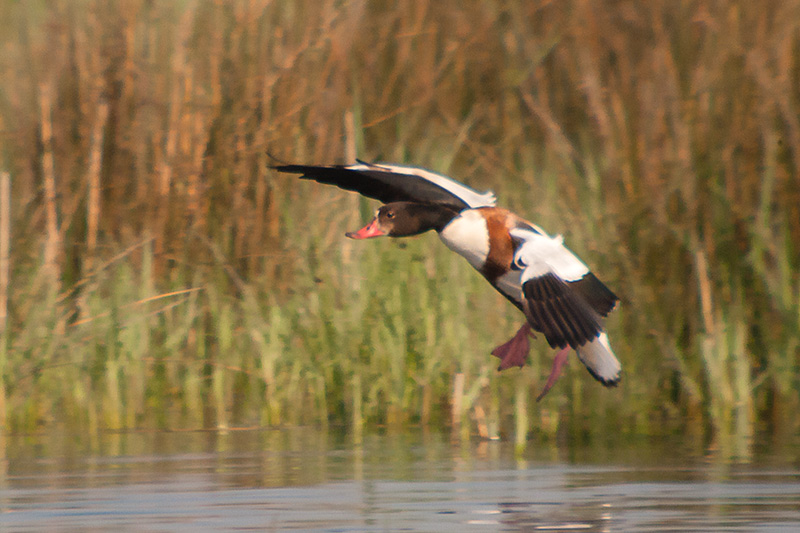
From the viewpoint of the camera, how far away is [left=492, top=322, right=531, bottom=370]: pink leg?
5856 mm

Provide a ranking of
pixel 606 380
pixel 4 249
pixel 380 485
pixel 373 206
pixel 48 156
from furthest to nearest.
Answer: pixel 48 156
pixel 373 206
pixel 4 249
pixel 606 380
pixel 380 485

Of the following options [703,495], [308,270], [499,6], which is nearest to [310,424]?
[308,270]

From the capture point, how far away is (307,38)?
314 inches

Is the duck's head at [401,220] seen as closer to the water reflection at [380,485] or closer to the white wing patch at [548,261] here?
the white wing patch at [548,261]

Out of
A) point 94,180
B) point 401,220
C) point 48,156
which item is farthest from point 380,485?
point 48,156

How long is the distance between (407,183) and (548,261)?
3.44ft

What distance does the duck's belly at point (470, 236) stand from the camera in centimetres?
593

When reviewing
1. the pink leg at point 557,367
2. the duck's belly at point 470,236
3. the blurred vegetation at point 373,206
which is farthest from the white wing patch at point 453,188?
the pink leg at point 557,367

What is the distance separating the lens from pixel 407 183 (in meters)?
6.27

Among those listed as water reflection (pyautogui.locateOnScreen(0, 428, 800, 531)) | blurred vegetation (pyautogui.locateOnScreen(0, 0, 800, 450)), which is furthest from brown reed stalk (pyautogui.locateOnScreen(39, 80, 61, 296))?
water reflection (pyautogui.locateOnScreen(0, 428, 800, 531))

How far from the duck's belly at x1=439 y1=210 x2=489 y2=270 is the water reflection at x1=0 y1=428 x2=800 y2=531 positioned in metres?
0.78

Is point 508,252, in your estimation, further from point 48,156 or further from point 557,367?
point 48,156

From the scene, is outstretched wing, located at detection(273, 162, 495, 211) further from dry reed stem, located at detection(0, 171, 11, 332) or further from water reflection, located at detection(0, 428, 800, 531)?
dry reed stem, located at detection(0, 171, 11, 332)

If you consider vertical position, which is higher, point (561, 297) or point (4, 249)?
point (4, 249)
